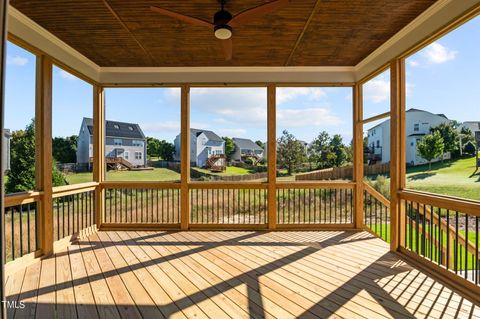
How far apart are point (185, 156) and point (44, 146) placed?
2079 mm

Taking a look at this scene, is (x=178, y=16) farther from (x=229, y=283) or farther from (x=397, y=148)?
(x=397, y=148)

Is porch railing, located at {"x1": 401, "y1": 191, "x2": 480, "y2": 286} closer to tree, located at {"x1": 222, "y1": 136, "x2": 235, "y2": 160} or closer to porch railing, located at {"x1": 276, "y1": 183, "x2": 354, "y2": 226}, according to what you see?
porch railing, located at {"x1": 276, "y1": 183, "x2": 354, "y2": 226}

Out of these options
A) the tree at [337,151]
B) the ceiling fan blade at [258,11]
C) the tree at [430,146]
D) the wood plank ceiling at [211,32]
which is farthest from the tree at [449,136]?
the ceiling fan blade at [258,11]

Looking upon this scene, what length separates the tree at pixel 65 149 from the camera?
12.6ft

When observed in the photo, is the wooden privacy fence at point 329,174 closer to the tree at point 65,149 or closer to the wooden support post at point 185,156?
the wooden support post at point 185,156

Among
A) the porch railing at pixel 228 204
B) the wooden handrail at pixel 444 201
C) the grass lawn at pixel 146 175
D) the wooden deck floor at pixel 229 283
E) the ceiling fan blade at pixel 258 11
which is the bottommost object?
the wooden deck floor at pixel 229 283

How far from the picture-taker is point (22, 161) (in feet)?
11.1

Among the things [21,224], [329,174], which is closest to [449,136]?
[329,174]

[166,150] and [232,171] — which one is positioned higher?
[166,150]

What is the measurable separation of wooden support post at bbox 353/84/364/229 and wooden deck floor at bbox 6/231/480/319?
78 centimetres

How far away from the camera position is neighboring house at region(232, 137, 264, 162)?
4949mm

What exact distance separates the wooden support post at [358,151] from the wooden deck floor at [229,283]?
30.6 inches

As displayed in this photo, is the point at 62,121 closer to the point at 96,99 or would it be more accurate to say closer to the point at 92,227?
the point at 96,99

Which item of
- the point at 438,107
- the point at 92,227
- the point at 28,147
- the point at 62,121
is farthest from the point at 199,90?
the point at 438,107
